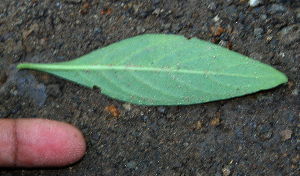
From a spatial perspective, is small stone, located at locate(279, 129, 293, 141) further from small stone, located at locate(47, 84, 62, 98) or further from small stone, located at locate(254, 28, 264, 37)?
small stone, located at locate(47, 84, 62, 98)

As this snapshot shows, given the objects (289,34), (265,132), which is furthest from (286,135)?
(289,34)

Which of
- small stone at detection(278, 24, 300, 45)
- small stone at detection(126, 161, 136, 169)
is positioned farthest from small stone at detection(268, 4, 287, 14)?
small stone at detection(126, 161, 136, 169)

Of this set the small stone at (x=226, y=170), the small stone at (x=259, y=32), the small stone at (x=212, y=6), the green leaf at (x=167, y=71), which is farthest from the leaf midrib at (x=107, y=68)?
the small stone at (x=226, y=170)

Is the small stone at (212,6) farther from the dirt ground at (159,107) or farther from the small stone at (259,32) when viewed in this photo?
the small stone at (259,32)

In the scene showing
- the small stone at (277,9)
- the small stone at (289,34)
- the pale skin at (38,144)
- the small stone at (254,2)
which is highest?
the small stone at (254,2)

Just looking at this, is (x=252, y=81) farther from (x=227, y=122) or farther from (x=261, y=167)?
(x=261, y=167)
